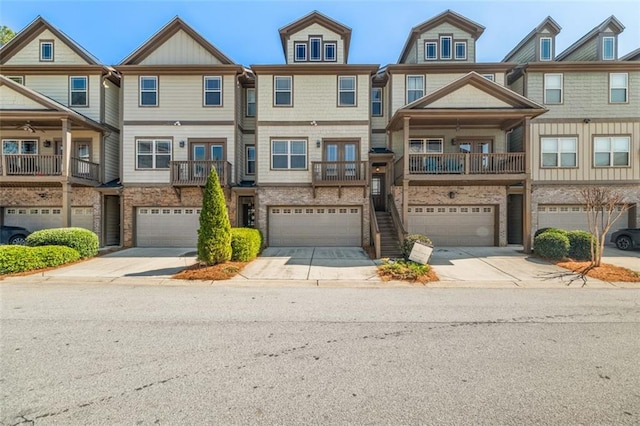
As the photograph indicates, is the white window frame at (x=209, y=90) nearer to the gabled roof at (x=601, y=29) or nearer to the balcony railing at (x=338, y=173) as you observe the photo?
the balcony railing at (x=338, y=173)

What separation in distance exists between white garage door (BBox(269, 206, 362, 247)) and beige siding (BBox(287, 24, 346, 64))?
26.2 feet

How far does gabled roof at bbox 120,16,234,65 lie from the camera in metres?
14.7

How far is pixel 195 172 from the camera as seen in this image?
14180 millimetres

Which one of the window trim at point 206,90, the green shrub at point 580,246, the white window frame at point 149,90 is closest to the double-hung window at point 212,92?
the window trim at point 206,90

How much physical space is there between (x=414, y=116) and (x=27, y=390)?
43.3 ft

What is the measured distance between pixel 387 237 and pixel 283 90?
9012mm

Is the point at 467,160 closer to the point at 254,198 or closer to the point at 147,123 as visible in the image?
the point at 254,198

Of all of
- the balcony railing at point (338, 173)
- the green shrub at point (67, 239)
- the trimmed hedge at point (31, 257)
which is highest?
the balcony railing at point (338, 173)

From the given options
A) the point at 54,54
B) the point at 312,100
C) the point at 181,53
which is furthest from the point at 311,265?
the point at 54,54

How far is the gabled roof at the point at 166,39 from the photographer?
48.3ft

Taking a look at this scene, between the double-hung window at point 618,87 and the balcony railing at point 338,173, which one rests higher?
the double-hung window at point 618,87

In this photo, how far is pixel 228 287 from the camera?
762cm

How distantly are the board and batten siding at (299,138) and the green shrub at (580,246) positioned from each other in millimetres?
8969

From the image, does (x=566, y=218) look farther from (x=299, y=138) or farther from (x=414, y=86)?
(x=299, y=138)
